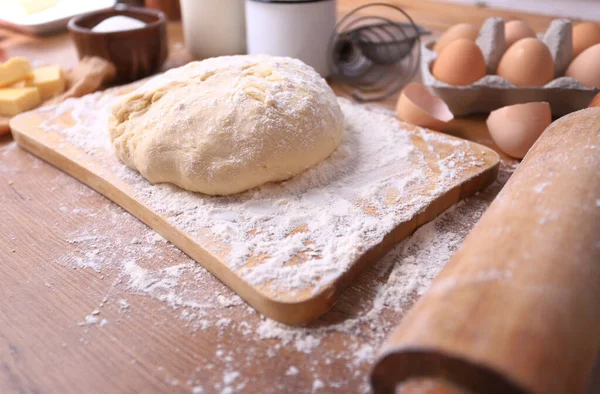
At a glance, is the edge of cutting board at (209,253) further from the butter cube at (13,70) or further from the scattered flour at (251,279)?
the butter cube at (13,70)

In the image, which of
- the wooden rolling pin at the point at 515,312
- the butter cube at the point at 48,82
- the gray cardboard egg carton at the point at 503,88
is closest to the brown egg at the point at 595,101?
the gray cardboard egg carton at the point at 503,88

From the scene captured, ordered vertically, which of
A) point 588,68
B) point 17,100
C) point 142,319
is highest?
point 588,68

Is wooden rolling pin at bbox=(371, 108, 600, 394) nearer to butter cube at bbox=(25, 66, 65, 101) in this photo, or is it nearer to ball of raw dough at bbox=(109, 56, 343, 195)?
ball of raw dough at bbox=(109, 56, 343, 195)

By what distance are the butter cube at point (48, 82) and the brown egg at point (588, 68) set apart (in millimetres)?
1564

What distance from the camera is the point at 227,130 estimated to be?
1043 mm

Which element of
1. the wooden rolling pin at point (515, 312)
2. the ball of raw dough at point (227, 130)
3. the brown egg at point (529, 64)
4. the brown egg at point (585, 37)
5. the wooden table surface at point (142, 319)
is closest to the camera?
the wooden rolling pin at point (515, 312)

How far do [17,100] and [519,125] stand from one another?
4.61 feet

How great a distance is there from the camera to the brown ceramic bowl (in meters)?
1.65

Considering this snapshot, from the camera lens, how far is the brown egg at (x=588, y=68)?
4.33 feet

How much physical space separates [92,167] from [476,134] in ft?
3.34

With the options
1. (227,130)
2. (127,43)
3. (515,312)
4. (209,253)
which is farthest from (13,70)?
(515,312)

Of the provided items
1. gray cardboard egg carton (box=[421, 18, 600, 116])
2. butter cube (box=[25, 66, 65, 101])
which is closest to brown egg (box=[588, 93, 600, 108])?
gray cardboard egg carton (box=[421, 18, 600, 116])

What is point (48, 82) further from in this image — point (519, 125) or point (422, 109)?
point (519, 125)

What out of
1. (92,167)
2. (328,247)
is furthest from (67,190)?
(328,247)
